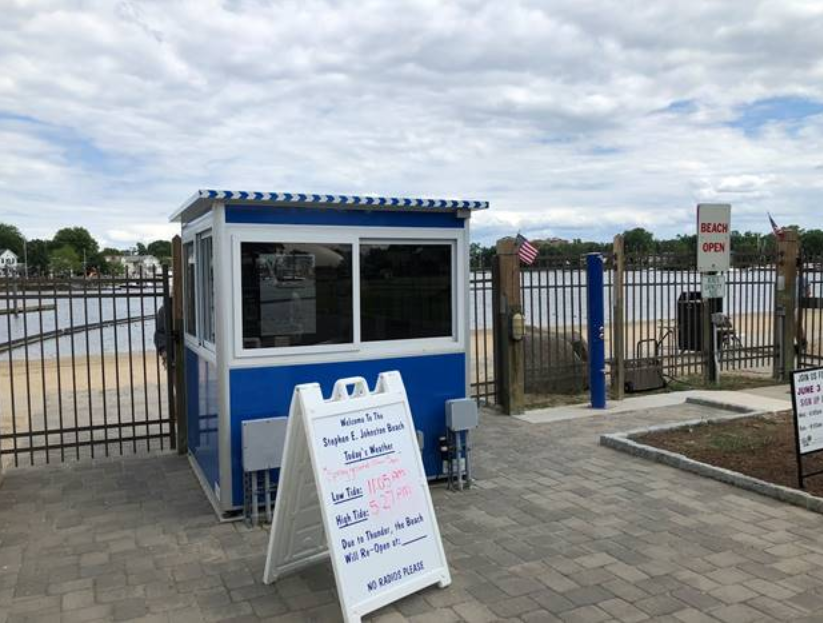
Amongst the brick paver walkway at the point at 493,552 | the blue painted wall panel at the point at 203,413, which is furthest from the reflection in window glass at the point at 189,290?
the brick paver walkway at the point at 493,552

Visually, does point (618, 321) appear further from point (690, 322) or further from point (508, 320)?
point (690, 322)

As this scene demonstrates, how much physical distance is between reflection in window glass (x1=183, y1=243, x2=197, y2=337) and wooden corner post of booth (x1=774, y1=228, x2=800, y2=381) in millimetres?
9164

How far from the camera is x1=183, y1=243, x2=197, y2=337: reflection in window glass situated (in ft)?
20.4

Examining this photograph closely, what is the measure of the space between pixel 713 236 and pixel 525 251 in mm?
3329

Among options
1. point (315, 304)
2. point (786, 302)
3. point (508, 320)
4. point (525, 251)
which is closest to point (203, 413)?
point (315, 304)

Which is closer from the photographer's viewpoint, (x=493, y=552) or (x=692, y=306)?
(x=493, y=552)

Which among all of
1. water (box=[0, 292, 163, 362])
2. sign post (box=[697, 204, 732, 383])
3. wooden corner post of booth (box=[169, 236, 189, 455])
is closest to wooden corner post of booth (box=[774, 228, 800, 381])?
sign post (box=[697, 204, 732, 383])

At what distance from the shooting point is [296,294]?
5184mm

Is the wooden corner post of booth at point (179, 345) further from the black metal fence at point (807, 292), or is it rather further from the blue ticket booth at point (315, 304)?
the black metal fence at point (807, 292)

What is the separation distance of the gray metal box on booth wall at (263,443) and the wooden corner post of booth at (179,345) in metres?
2.26

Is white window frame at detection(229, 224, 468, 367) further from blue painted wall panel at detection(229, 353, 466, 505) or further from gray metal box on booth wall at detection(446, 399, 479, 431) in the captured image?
gray metal box on booth wall at detection(446, 399, 479, 431)

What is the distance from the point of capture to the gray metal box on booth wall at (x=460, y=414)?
5.61 meters

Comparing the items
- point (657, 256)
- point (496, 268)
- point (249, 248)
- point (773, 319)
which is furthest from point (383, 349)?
point (773, 319)

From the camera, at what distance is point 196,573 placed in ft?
13.4
